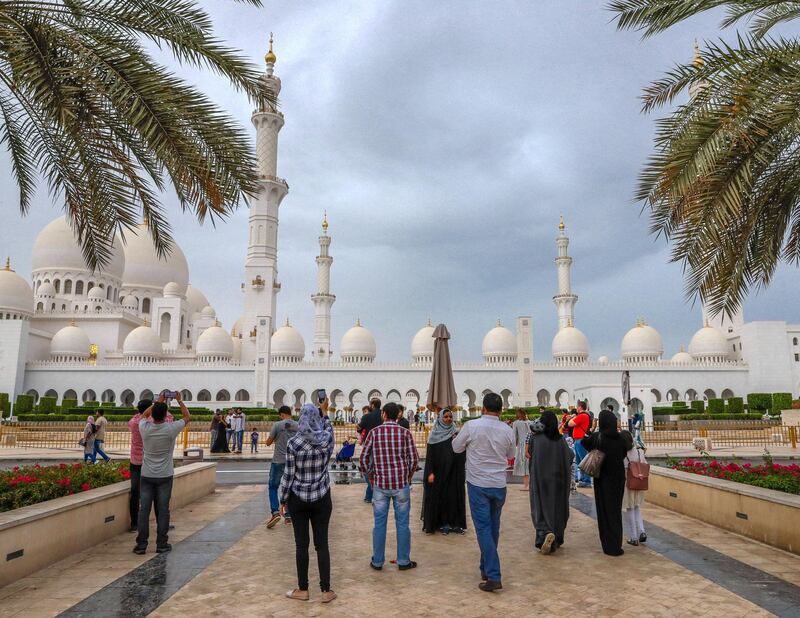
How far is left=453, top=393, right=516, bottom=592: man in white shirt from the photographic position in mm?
4527

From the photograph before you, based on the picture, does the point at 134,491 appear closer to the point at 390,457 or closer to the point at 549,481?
the point at 390,457

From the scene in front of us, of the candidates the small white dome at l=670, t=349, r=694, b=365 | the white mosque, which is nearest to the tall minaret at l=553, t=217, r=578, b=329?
the white mosque

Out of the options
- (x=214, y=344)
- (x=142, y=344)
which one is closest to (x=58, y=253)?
(x=142, y=344)

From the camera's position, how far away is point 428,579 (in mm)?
4758

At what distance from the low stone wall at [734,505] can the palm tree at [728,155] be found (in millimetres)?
2232

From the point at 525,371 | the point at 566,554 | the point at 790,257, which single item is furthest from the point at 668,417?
the point at 566,554

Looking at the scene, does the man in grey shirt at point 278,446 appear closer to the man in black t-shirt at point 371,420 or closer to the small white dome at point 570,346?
the man in black t-shirt at point 371,420

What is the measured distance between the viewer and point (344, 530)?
6.59 m

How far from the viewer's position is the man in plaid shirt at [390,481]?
195 inches

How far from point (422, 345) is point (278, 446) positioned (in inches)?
1527

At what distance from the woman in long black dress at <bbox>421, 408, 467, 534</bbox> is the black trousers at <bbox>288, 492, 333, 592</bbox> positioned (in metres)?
2.25

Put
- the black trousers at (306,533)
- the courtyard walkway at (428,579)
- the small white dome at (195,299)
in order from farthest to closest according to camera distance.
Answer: the small white dome at (195,299), the black trousers at (306,533), the courtyard walkway at (428,579)

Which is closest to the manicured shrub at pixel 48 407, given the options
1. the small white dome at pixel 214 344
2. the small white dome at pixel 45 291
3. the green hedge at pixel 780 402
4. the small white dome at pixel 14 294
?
the small white dome at pixel 214 344

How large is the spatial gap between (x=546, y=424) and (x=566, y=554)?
4.04 feet
